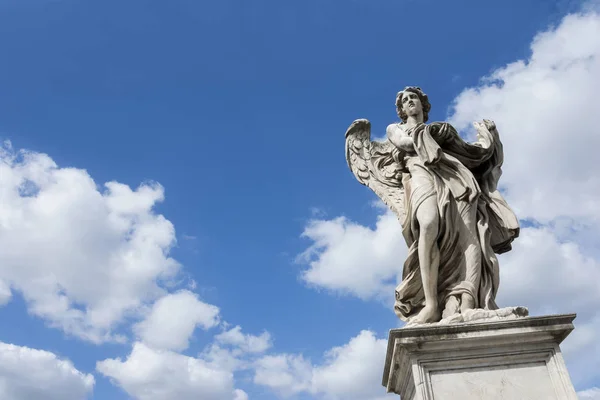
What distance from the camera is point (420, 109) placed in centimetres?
798

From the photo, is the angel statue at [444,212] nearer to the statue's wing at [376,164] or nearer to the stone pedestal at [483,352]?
the statue's wing at [376,164]

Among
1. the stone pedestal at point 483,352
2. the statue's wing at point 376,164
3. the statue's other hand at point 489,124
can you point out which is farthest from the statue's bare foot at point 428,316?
the statue's other hand at point 489,124

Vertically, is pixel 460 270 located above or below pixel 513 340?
above

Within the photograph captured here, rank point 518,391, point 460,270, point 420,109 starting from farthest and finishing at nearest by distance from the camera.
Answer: point 420,109 → point 460,270 → point 518,391

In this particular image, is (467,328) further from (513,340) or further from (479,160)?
(479,160)

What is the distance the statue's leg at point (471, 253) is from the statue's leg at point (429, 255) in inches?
13.6

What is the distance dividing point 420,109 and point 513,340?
379 cm

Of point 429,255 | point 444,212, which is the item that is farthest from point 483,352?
point 444,212

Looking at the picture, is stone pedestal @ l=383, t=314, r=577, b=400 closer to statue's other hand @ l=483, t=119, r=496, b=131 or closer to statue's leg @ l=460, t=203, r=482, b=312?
statue's leg @ l=460, t=203, r=482, b=312

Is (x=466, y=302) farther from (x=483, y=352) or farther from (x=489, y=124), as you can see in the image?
(x=489, y=124)

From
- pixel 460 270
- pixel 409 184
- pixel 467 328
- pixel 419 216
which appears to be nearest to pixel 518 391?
pixel 467 328

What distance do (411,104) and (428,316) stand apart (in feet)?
11.0

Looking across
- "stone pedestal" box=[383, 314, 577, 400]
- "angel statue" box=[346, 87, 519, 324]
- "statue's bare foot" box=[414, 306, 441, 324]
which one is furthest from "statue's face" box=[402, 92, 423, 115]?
"stone pedestal" box=[383, 314, 577, 400]

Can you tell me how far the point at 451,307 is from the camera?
621cm
